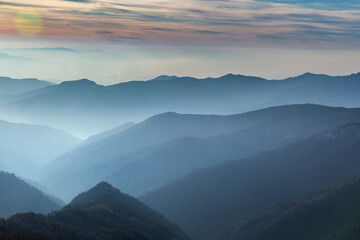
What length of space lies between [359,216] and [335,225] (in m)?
11.4

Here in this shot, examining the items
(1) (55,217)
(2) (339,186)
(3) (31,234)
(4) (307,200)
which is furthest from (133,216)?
(2) (339,186)

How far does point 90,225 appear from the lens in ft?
432

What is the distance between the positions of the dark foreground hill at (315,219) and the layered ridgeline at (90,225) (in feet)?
139

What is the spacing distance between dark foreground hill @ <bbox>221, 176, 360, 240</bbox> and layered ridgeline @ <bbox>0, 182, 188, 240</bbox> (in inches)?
1671

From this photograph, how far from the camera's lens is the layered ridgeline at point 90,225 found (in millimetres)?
107875

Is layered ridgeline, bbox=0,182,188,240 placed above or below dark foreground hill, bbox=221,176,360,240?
above

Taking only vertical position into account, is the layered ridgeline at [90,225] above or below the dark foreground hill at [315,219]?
above

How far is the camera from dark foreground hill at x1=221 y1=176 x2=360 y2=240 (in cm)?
16888

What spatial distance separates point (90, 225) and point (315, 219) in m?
92.8

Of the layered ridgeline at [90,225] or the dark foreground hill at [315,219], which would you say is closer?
the layered ridgeline at [90,225]

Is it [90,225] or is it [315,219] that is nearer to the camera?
[90,225]

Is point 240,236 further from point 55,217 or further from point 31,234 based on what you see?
point 31,234

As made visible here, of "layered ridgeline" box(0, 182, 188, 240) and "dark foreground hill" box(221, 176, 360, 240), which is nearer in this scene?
"layered ridgeline" box(0, 182, 188, 240)

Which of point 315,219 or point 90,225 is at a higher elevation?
point 90,225
